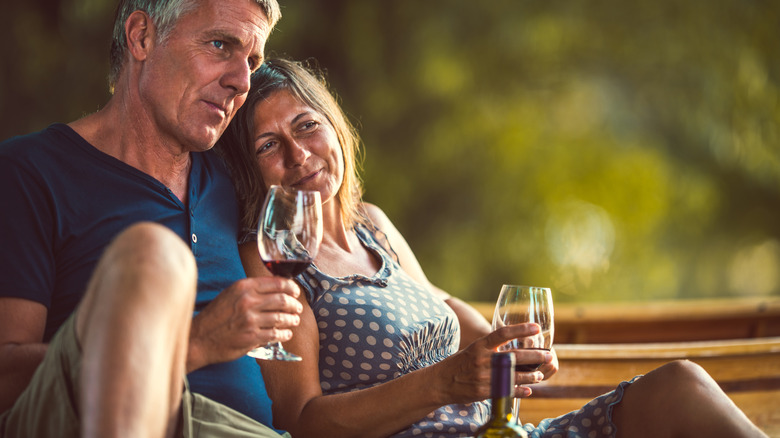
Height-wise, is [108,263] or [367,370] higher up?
[108,263]

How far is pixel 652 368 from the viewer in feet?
8.10

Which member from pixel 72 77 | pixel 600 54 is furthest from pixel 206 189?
pixel 600 54

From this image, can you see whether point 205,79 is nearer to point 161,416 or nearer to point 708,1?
point 161,416

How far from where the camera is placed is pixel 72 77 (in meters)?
5.06

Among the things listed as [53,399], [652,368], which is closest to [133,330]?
[53,399]

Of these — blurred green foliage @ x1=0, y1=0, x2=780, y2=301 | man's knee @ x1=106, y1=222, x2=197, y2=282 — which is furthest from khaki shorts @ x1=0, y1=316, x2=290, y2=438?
blurred green foliage @ x1=0, y1=0, x2=780, y2=301

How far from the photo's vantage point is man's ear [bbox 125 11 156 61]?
1588 mm

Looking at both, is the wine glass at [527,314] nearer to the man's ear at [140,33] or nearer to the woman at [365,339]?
the woman at [365,339]

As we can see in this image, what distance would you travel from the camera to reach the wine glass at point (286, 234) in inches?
46.6

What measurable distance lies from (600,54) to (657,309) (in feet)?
9.52

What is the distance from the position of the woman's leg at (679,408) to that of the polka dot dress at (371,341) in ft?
1.07

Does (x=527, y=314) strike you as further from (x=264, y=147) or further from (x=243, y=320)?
(x=264, y=147)

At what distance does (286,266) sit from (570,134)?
493 cm

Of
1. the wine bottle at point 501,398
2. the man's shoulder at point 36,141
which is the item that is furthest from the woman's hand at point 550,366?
the man's shoulder at point 36,141
